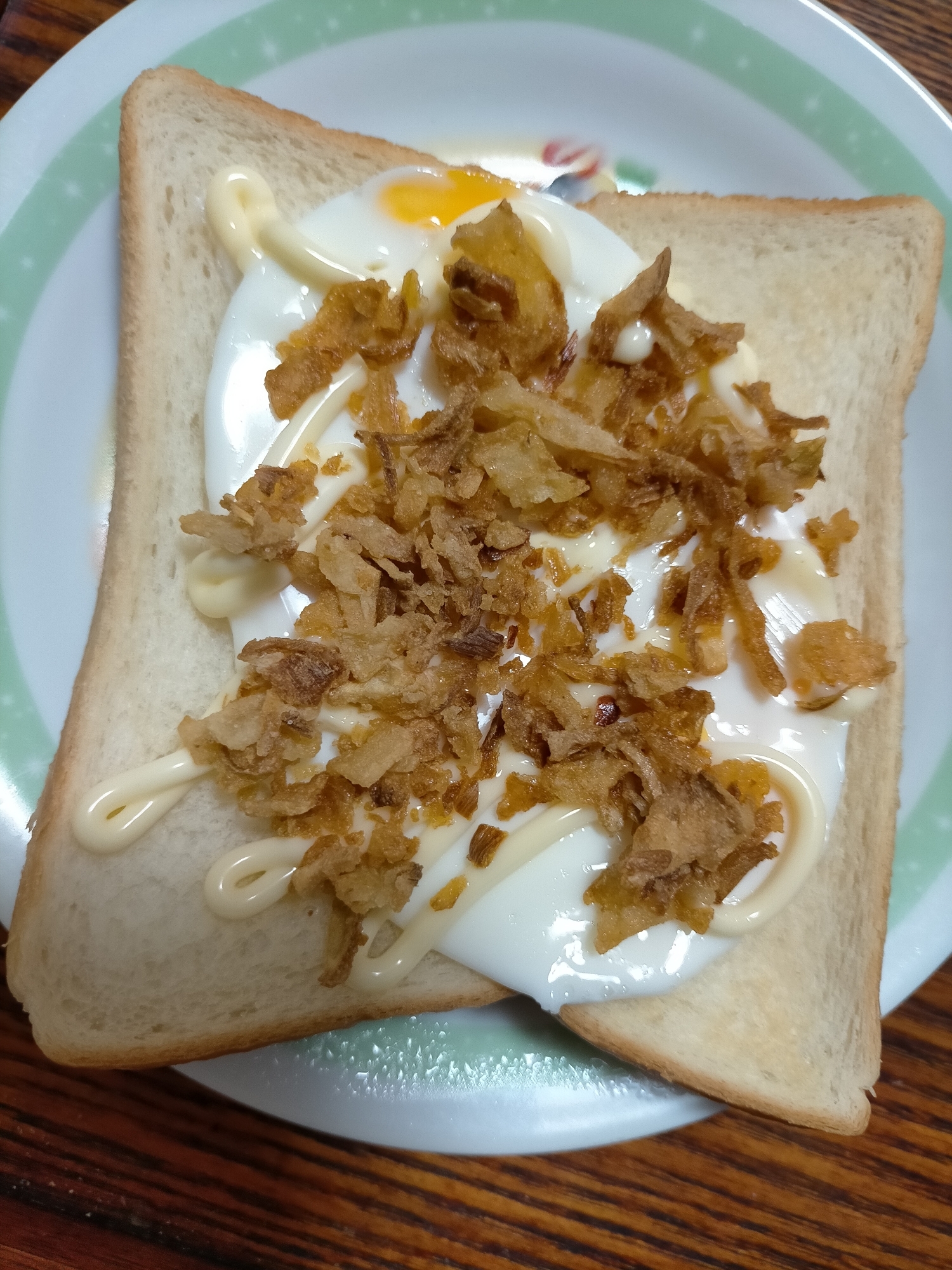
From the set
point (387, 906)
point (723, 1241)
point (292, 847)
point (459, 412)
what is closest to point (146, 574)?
point (292, 847)

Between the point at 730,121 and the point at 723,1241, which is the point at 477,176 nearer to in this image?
the point at 730,121

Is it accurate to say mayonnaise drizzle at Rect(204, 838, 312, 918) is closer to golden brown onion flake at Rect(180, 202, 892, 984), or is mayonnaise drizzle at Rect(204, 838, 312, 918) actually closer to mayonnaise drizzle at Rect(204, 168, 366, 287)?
golden brown onion flake at Rect(180, 202, 892, 984)

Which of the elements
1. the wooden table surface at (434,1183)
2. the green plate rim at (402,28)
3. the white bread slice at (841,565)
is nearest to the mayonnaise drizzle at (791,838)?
the white bread slice at (841,565)

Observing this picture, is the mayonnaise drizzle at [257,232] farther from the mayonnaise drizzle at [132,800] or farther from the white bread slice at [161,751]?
the mayonnaise drizzle at [132,800]

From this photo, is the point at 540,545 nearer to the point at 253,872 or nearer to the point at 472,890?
the point at 472,890

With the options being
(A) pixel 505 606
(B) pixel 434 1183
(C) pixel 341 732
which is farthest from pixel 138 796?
(B) pixel 434 1183
